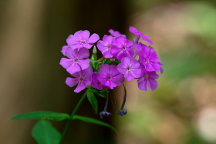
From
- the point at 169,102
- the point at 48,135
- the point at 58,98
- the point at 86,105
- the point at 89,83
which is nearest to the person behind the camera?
the point at 89,83

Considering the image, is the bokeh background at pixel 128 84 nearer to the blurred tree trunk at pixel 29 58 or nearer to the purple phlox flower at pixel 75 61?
the blurred tree trunk at pixel 29 58

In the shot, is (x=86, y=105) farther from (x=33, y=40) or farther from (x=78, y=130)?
(x=33, y=40)

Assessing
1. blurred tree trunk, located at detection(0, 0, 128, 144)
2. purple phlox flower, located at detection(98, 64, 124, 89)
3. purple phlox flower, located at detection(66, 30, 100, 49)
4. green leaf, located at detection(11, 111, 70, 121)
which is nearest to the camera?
purple phlox flower, located at detection(98, 64, 124, 89)

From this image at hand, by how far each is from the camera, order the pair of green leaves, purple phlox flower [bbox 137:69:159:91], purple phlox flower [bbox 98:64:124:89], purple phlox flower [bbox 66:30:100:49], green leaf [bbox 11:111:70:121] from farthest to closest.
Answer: the pair of green leaves < green leaf [bbox 11:111:70:121] < purple phlox flower [bbox 137:69:159:91] < purple phlox flower [bbox 66:30:100:49] < purple phlox flower [bbox 98:64:124:89]

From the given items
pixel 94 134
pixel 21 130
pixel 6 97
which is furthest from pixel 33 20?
pixel 94 134

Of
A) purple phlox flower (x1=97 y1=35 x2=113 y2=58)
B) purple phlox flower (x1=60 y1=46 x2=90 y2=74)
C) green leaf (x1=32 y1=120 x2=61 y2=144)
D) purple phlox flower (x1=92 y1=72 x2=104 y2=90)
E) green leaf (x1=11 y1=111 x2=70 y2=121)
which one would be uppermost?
purple phlox flower (x1=97 y1=35 x2=113 y2=58)

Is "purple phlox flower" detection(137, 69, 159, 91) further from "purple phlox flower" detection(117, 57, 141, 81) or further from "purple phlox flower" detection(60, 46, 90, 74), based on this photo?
"purple phlox flower" detection(60, 46, 90, 74)

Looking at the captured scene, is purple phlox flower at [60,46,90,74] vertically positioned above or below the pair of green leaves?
above

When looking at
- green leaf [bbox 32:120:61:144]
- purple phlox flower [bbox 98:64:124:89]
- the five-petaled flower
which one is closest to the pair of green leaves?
green leaf [bbox 32:120:61:144]
